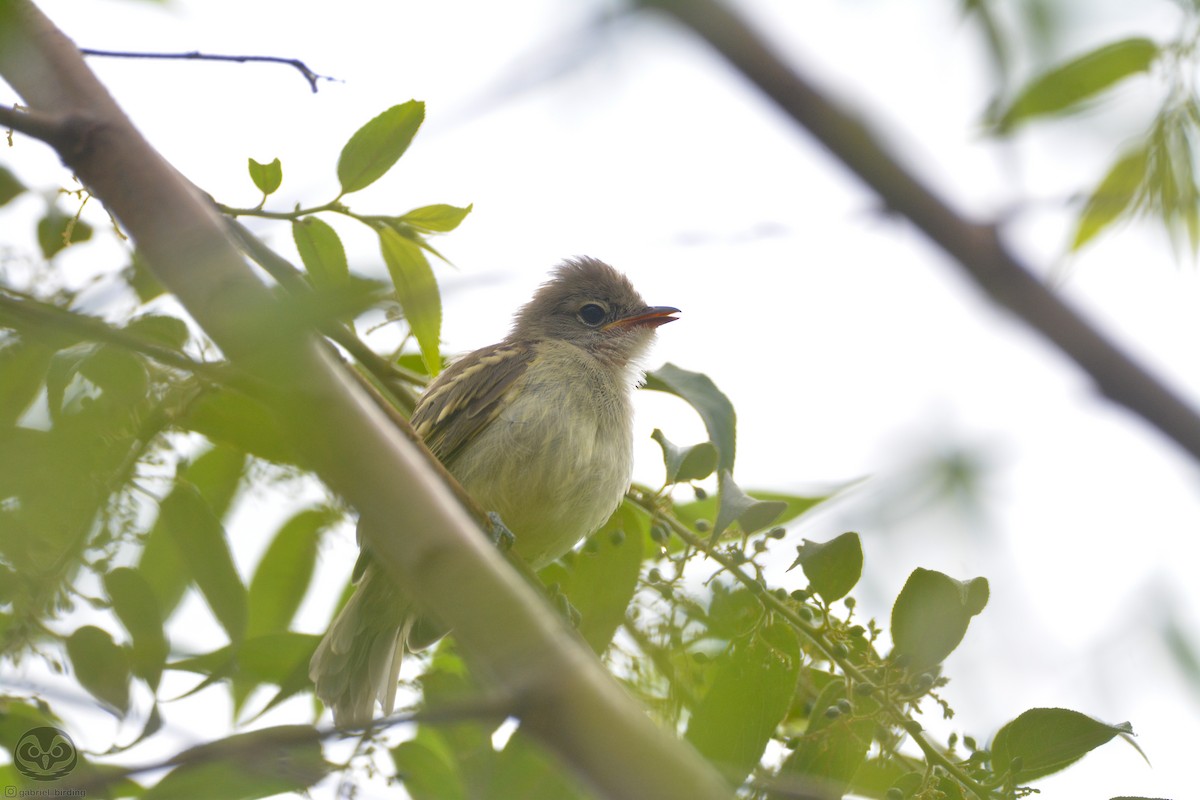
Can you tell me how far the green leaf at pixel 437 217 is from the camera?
3.26 m

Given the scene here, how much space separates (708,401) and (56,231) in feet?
6.06

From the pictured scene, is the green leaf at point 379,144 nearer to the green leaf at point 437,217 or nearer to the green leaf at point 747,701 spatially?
the green leaf at point 437,217

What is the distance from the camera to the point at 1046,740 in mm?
2398

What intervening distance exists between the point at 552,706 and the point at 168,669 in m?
1.98

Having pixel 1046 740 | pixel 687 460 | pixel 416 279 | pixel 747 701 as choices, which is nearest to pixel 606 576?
pixel 687 460

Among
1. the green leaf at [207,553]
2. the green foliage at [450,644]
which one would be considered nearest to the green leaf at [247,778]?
the green foliage at [450,644]

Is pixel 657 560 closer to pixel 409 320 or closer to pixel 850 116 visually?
pixel 409 320

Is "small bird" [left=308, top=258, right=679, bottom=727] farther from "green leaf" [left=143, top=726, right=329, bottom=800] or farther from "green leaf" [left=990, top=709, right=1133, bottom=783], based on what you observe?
"green leaf" [left=990, top=709, right=1133, bottom=783]

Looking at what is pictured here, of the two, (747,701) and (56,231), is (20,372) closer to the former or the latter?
(56,231)

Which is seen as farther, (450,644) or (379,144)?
(450,644)

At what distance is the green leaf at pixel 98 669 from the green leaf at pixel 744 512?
145 cm

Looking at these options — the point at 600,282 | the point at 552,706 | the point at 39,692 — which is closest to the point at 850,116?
the point at 552,706

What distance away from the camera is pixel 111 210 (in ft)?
5.37

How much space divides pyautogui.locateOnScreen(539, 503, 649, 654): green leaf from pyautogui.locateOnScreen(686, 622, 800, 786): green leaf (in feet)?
1.84
